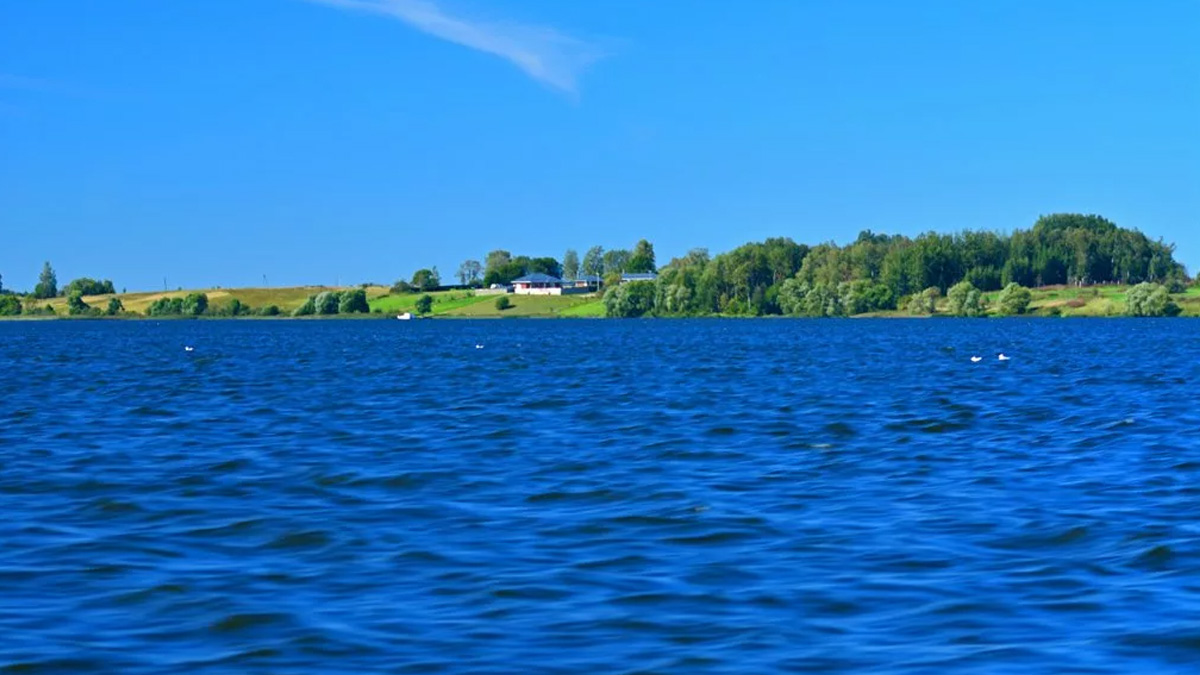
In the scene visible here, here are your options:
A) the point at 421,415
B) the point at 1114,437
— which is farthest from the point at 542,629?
the point at 421,415

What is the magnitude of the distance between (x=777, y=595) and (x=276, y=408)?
26854 millimetres

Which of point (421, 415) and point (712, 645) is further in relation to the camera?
point (421, 415)

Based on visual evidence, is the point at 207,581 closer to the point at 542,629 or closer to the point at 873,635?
the point at 542,629

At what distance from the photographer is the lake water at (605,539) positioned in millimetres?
11891

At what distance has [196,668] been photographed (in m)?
11.3

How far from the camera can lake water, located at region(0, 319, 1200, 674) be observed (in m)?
11.9

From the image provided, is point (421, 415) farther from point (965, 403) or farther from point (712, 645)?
point (712, 645)

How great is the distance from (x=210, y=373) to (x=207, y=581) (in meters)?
47.2

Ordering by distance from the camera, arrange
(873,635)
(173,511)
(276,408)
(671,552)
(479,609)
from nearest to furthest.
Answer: (873,635), (479,609), (671,552), (173,511), (276,408)

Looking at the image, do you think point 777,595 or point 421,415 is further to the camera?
point 421,415

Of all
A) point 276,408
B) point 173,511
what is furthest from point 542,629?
point 276,408

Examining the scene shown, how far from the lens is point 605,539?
1681cm

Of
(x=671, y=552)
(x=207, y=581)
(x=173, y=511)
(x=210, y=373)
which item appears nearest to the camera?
(x=207, y=581)

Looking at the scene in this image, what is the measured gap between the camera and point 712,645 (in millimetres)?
11891
